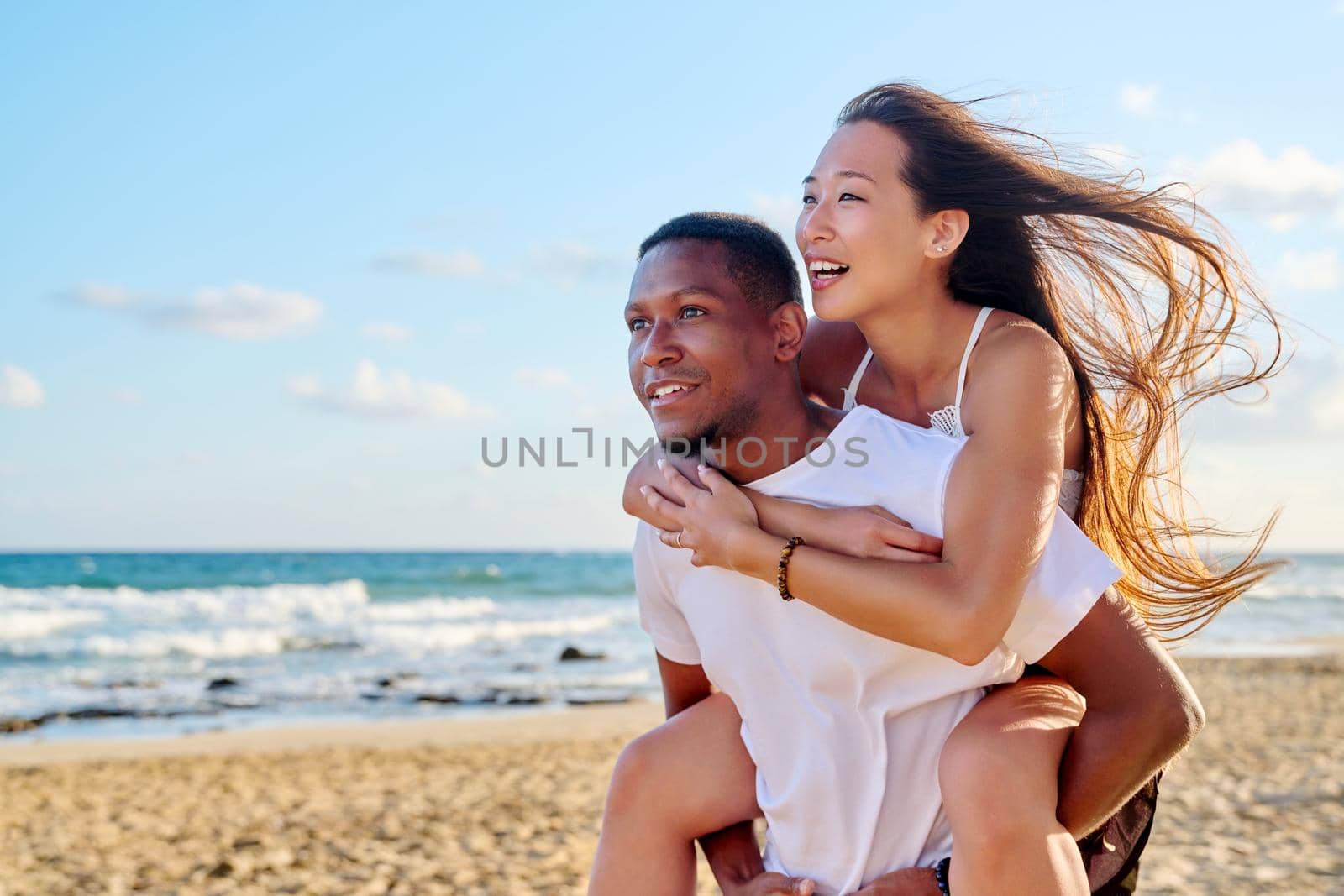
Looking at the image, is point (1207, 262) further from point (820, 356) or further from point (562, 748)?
point (562, 748)

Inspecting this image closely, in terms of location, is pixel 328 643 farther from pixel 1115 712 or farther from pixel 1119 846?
pixel 1115 712

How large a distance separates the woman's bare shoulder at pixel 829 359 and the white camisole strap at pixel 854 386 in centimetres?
4

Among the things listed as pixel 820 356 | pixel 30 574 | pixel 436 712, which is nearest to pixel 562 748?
pixel 436 712

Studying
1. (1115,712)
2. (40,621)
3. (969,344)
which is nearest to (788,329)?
(969,344)

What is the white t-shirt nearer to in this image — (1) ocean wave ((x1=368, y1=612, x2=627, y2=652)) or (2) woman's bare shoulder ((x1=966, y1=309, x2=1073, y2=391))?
(2) woman's bare shoulder ((x1=966, y1=309, x2=1073, y2=391))

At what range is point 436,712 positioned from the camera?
44.7 ft

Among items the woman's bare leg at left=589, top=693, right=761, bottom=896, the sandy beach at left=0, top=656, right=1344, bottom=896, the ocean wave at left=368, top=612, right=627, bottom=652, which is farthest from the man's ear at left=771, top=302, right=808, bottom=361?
the ocean wave at left=368, top=612, right=627, bottom=652

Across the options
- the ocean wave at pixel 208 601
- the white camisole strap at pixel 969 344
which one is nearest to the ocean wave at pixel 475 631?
the ocean wave at pixel 208 601

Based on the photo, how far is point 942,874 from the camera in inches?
93.9

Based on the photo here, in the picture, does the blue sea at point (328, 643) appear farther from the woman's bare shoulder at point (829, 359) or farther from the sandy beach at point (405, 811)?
the woman's bare shoulder at point (829, 359)

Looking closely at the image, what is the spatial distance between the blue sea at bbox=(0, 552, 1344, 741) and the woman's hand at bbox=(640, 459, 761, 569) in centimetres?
1099

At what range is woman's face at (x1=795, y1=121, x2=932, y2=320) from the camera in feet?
8.98

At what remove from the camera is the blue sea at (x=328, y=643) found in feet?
45.7

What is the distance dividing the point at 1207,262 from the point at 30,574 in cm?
4509
